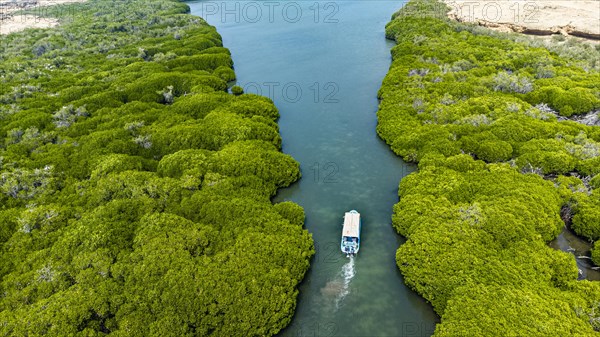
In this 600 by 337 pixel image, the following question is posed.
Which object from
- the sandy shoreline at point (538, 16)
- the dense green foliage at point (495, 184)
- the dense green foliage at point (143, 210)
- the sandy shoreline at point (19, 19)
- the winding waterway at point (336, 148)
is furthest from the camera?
the sandy shoreline at point (19, 19)

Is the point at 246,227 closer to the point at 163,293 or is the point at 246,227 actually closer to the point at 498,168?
the point at 163,293

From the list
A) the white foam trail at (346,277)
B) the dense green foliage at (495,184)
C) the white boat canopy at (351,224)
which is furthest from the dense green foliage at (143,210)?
the dense green foliage at (495,184)

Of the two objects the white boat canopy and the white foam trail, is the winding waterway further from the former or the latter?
the white boat canopy

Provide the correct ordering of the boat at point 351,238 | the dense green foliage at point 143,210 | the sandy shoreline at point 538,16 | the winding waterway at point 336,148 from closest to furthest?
the dense green foliage at point 143,210 → the winding waterway at point 336,148 → the boat at point 351,238 → the sandy shoreline at point 538,16

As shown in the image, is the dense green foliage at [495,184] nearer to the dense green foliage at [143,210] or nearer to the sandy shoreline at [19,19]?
the dense green foliage at [143,210]

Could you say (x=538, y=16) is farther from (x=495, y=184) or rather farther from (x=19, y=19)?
(x=19, y=19)

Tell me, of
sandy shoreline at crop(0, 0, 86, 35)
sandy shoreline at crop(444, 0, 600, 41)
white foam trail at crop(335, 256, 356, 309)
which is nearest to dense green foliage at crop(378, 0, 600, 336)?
white foam trail at crop(335, 256, 356, 309)
